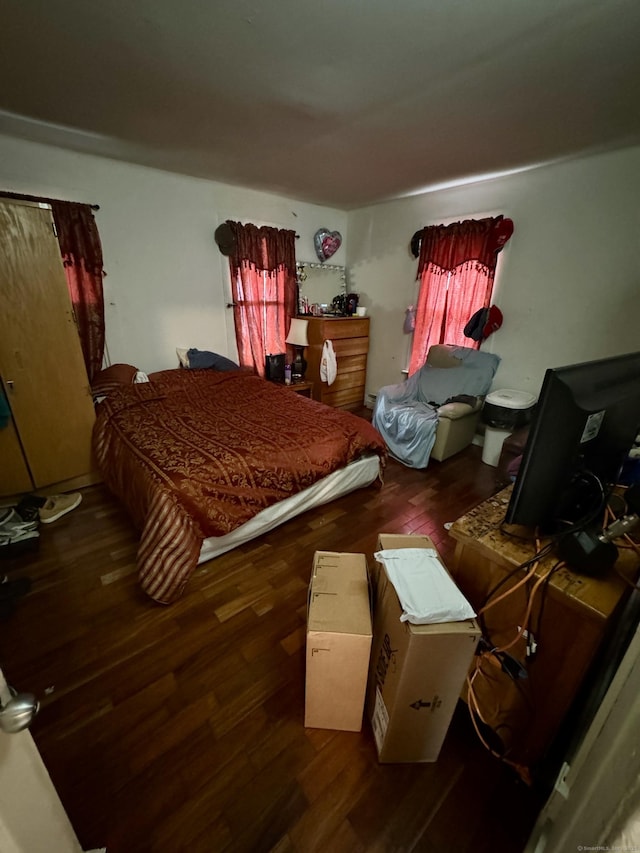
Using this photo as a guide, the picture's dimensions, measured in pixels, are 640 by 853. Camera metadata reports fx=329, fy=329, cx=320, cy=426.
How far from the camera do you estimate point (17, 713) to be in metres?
0.44

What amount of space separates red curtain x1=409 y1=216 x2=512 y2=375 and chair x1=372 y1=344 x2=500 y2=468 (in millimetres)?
250

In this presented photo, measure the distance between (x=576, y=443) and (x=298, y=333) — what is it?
337 cm

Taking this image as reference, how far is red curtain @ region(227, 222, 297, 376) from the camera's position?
11.5 feet

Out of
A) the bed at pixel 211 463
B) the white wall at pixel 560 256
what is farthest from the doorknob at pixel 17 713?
the white wall at pixel 560 256

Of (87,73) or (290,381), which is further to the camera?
(290,381)

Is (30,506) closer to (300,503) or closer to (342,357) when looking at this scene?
(300,503)

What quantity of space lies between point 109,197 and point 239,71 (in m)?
1.84

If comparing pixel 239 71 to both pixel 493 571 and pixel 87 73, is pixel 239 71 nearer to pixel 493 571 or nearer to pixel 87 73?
pixel 87 73

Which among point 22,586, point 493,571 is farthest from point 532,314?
point 22,586

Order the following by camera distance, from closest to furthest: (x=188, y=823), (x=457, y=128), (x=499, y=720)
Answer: (x=188, y=823) → (x=499, y=720) → (x=457, y=128)

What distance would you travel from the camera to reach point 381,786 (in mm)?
1029

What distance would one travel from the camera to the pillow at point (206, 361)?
331 cm

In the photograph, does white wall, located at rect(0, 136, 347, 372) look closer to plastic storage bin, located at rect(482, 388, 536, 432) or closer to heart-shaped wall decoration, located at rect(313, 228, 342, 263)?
heart-shaped wall decoration, located at rect(313, 228, 342, 263)

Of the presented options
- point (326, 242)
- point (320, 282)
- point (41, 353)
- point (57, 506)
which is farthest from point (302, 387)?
point (57, 506)
